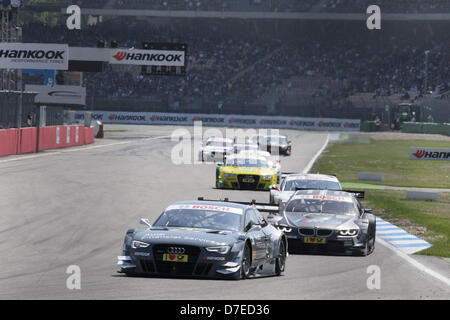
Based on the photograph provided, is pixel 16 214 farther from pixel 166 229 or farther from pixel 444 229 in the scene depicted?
pixel 444 229

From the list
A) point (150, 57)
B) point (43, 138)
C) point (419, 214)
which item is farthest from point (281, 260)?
point (150, 57)

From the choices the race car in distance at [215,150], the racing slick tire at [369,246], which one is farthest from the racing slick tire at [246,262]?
the race car in distance at [215,150]

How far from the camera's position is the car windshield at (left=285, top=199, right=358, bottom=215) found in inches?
666

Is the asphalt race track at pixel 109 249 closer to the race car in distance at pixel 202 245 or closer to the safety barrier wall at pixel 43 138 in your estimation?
the race car in distance at pixel 202 245

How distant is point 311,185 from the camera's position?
69.5ft

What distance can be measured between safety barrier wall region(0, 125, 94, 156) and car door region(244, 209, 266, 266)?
28.5 metres

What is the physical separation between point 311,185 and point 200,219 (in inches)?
343

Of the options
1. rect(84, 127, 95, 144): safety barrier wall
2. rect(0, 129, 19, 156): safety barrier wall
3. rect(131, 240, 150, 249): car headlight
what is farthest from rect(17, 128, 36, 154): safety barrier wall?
rect(131, 240, 150, 249): car headlight

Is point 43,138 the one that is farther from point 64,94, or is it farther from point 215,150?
point 215,150

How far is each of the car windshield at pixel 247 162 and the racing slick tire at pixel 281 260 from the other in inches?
629

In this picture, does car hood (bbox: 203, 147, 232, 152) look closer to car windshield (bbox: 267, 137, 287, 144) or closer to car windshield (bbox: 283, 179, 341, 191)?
car windshield (bbox: 267, 137, 287, 144)
